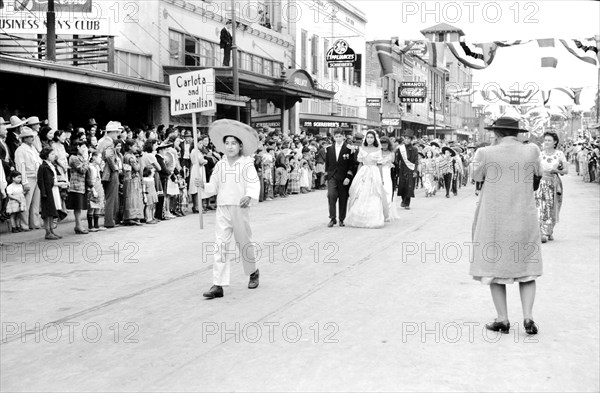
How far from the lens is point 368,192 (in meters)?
14.4

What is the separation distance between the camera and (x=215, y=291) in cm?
778

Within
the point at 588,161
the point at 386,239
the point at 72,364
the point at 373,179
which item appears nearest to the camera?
the point at 72,364

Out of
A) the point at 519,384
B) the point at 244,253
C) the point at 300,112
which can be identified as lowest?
the point at 519,384

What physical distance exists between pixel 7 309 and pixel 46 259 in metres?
3.23

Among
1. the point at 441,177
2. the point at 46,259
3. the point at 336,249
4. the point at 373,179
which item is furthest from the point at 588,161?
the point at 46,259

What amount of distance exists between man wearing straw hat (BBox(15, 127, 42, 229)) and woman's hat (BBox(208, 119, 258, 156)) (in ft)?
20.5

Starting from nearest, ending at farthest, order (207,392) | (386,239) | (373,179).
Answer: (207,392)
(386,239)
(373,179)

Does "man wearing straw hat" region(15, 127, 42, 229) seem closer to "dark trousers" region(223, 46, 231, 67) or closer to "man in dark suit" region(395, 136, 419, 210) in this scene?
"man in dark suit" region(395, 136, 419, 210)

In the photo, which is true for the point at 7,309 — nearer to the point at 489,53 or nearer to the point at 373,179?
the point at 373,179

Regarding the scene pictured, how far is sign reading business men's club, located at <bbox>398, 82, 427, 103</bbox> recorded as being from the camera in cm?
5581

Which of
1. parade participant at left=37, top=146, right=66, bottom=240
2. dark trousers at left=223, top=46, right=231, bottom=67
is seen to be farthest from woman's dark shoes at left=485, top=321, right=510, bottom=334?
dark trousers at left=223, top=46, right=231, bottom=67

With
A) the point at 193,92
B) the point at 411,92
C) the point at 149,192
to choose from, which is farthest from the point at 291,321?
the point at 411,92

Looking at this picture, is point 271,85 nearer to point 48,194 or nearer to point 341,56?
point 341,56

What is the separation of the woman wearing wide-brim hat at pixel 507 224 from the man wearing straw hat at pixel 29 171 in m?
9.18
